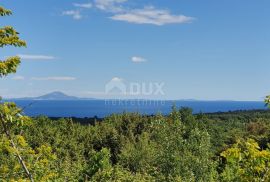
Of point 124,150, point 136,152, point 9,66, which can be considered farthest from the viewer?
point 124,150

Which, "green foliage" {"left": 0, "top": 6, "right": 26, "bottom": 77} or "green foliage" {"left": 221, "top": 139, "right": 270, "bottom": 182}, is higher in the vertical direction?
"green foliage" {"left": 0, "top": 6, "right": 26, "bottom": 77}

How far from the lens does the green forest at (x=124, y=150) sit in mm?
6621

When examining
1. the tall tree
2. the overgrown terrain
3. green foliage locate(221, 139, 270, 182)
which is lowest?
the overgrown terrain

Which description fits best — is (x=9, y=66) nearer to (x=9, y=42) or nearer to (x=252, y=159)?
(x=9, y=42)

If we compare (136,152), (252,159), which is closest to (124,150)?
(136,152)

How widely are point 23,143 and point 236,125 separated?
71837 millimetres

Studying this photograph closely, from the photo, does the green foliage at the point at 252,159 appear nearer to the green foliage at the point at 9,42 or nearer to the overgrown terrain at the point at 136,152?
the overgrown terrain at the point at 136,152

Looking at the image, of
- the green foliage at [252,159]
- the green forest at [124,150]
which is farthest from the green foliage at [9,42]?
the green foliage at [252,159]

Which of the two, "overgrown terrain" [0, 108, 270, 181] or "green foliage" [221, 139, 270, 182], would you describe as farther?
"overgrown terrain" [0, 108, 270, 181]

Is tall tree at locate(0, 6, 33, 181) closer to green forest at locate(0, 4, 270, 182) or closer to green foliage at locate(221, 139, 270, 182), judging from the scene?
green forest at locate(0, 4, 270, 182)

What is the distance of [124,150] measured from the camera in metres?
41.3

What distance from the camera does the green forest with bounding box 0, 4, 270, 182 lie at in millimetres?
6621

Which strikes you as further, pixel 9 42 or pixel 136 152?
pixel 136 152

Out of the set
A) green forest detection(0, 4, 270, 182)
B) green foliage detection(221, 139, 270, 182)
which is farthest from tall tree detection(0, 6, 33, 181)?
green foliage detection(221, 139, 270, 182)
